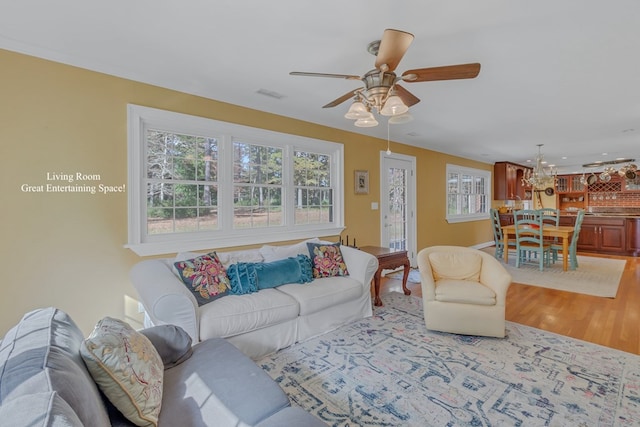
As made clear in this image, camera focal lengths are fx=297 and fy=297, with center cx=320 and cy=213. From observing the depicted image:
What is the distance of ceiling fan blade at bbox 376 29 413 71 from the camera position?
5.31ft

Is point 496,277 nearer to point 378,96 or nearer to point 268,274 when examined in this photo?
point 378,96

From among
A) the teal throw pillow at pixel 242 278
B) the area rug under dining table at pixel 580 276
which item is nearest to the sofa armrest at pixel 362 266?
the teal throw pillow at pixel 242 278

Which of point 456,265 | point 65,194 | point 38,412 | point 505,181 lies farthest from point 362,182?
point 505,181

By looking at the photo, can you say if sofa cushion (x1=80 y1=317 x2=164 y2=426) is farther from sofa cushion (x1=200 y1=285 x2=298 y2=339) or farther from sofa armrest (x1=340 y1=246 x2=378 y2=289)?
sofa armrest (x1=340 y1=246 x2=378 y2=289)

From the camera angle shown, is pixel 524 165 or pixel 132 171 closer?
pixel 132 171

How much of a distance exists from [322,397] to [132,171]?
2508mm

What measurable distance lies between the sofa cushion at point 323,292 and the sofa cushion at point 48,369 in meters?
1.71

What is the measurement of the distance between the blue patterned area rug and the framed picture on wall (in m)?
2.35

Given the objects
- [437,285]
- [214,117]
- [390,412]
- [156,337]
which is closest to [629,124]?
[437,285]

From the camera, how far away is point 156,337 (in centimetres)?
165

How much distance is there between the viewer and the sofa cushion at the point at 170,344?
1.61 metres

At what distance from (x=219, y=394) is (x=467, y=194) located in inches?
298

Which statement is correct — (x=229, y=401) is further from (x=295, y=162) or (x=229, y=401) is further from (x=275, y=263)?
(x=295, y=162)

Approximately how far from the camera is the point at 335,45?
2252 millimetres
